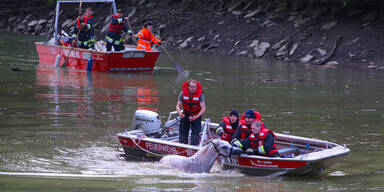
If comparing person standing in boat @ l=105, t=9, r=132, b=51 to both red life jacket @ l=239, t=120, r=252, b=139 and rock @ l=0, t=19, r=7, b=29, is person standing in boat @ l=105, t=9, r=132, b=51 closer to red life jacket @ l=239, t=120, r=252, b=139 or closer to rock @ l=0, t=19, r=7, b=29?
red life jacket @ l=239, t=120, r=252, b=139

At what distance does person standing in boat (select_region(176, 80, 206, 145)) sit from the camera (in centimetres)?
1238

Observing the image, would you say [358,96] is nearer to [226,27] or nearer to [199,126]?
[199,126]

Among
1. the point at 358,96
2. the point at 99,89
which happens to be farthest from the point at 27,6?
the point at 358,96

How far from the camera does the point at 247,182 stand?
1076cm

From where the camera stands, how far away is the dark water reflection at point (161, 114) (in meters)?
10.7

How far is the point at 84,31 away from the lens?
2536 cm

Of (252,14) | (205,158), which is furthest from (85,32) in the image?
(205,158)

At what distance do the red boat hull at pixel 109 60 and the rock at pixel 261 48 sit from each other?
7.84 m

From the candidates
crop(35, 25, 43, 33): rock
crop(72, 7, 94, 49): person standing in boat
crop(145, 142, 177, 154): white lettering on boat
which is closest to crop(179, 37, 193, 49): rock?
crop(72, 7, 94, 49): person standing in boat

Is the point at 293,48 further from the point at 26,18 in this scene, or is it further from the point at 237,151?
the point at 26,18

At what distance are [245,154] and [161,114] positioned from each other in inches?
217

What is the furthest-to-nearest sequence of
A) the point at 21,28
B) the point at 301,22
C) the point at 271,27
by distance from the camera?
the point at 21,28 < the point at 271,27 < the point at 301,22

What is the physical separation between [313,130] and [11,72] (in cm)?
1391

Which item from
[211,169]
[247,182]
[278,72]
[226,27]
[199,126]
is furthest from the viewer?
[226,27]
